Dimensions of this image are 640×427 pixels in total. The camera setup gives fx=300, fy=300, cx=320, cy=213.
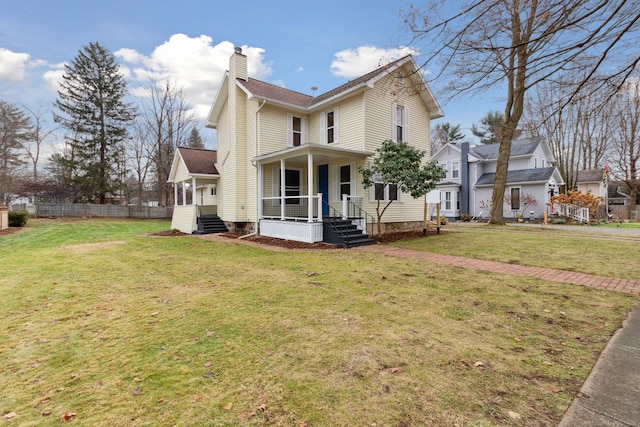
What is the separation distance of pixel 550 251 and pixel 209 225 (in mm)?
14508

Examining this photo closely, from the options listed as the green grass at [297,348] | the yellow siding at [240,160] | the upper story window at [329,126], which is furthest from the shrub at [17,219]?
the upper story window at [329,126]

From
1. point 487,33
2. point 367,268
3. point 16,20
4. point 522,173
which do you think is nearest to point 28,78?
point 16,20

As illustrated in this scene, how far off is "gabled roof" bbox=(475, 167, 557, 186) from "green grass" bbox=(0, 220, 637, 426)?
21887mm

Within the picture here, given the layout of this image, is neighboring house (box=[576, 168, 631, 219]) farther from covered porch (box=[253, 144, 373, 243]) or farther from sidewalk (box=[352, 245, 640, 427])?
sidewalk (box=[352, 245, 640, 427])

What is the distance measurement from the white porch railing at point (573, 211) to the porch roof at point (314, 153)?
19.0m

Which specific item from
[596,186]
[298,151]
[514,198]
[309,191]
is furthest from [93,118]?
[596,186]

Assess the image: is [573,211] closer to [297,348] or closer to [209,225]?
[209,225]

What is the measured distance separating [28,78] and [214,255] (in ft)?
68.1

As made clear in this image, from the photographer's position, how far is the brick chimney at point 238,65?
15.2 m

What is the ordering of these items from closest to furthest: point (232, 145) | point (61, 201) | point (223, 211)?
point (232, 145) → point (223, 211) → point (61, 201)

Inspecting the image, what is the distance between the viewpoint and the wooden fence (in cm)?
2683

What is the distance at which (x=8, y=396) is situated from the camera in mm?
2447

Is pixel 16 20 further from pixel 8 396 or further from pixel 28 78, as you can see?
pixel 8 396

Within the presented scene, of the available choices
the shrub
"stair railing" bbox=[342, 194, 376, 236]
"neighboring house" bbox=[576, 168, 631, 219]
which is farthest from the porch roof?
"neighboring house" bbox=[576, 168, 631, 219]
